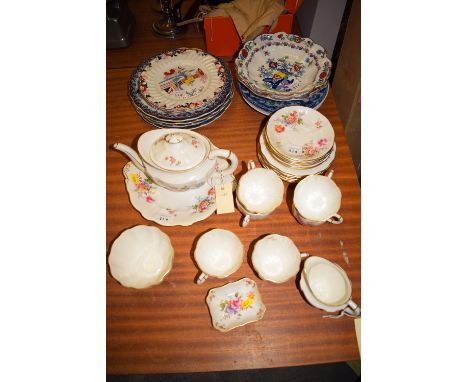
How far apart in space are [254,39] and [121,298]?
42.2 inches

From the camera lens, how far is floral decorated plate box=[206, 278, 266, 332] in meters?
0.81

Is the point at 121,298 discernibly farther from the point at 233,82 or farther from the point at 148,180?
the point at 233,82

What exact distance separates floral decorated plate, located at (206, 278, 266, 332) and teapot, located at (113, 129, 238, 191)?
30cm

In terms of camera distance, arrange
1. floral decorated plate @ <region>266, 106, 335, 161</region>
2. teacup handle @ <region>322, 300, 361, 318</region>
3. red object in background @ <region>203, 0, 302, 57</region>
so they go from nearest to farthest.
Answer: teacup handle @ <region>322, 300, 361, 318</region>
floral decorated plate @ <region>266, 106, 335, 161</region>
red object in background @ <region>203, 0, 302, 57</region>

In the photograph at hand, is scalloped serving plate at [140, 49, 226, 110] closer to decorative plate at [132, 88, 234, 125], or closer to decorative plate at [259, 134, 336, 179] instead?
decorative plate at [132, 88, 234, 125]

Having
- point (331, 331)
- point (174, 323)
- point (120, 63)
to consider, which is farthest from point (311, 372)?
point (120, 63)

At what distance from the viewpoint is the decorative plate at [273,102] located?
3.70 ft

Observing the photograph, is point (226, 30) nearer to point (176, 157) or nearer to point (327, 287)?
point (176, 157)

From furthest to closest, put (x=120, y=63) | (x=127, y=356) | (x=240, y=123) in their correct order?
1. (x=120, y=63)
2. (x=240, y=123)
3. (x=127, y=356)

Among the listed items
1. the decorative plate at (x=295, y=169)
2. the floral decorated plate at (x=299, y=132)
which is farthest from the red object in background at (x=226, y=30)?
the decorative plate at (x=295, y=169)

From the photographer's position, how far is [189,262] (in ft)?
2.97

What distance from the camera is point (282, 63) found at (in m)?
1.27

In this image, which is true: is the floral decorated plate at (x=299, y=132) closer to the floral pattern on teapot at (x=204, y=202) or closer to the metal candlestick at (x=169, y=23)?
the floral pattern on teapot at (x=204, y=202)

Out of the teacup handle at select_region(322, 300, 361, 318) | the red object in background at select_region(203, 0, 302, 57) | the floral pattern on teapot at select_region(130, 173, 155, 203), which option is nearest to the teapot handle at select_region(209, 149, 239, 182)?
the floral pattern on teapot at select_region(130, 173, 155, 203)
